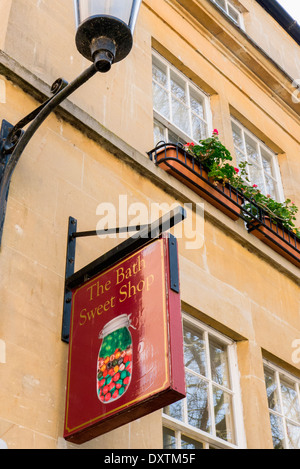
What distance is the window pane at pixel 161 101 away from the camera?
931 cm

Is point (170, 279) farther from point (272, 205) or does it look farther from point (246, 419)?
point (272, 205)

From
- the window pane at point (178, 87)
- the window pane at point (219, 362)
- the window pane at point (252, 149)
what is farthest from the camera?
the window pane at point (252, 149)

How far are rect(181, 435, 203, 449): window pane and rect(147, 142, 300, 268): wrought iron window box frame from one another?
2.83 meters

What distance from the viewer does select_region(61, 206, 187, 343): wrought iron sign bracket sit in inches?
205

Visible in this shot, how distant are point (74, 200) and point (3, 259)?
46.3 inches

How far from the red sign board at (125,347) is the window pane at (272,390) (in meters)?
3.05

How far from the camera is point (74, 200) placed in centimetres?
654

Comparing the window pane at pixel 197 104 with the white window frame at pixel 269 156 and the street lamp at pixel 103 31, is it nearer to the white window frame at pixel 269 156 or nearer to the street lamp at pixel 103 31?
the white window frame at pixel 269 156

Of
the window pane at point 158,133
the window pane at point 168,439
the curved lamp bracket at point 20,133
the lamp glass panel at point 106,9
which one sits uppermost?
the window pane at point 158,133

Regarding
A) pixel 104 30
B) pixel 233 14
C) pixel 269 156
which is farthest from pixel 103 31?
pixel 233 14

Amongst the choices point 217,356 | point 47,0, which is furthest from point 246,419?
point 47,0

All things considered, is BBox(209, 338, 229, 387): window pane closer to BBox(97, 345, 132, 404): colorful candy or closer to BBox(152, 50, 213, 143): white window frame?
BBox(97, 345, 132, 404): colorful candy

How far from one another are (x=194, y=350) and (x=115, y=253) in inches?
79.2

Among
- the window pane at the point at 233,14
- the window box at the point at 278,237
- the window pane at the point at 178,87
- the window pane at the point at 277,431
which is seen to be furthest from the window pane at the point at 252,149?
the window pane at the point at 277,431
